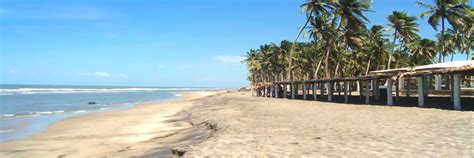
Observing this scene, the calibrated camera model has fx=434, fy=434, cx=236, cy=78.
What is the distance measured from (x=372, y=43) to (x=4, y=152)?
→ 3975 cm

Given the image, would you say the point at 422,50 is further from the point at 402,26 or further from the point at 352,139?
the point at 352,139

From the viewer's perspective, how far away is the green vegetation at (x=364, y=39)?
36.2m

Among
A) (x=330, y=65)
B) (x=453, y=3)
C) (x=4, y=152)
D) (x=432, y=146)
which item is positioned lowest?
(x=4, y=152)

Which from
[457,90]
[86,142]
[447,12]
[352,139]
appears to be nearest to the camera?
[352,139]

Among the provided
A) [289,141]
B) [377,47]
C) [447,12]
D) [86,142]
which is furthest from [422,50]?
[289,141]

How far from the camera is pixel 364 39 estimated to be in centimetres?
4356

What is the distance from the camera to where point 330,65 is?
182ft

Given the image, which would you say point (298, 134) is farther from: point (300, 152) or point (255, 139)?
point (300, 152)

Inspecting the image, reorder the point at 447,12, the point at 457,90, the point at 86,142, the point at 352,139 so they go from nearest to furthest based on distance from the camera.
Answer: the point at 352,139, the point at 86,142, the point at 457,90, the point at 447,12

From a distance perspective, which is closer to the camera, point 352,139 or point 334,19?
point 352,139

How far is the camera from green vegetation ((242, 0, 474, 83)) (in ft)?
119

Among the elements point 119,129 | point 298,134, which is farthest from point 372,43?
point 298,134

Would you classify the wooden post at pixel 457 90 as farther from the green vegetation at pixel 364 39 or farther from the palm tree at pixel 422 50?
the palm tree at pixel 422 50

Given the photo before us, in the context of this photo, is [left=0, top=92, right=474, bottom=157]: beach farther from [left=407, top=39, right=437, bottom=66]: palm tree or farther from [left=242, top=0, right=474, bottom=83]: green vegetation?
[left=407, top=39, right=437, bottom=66]: palm tree
